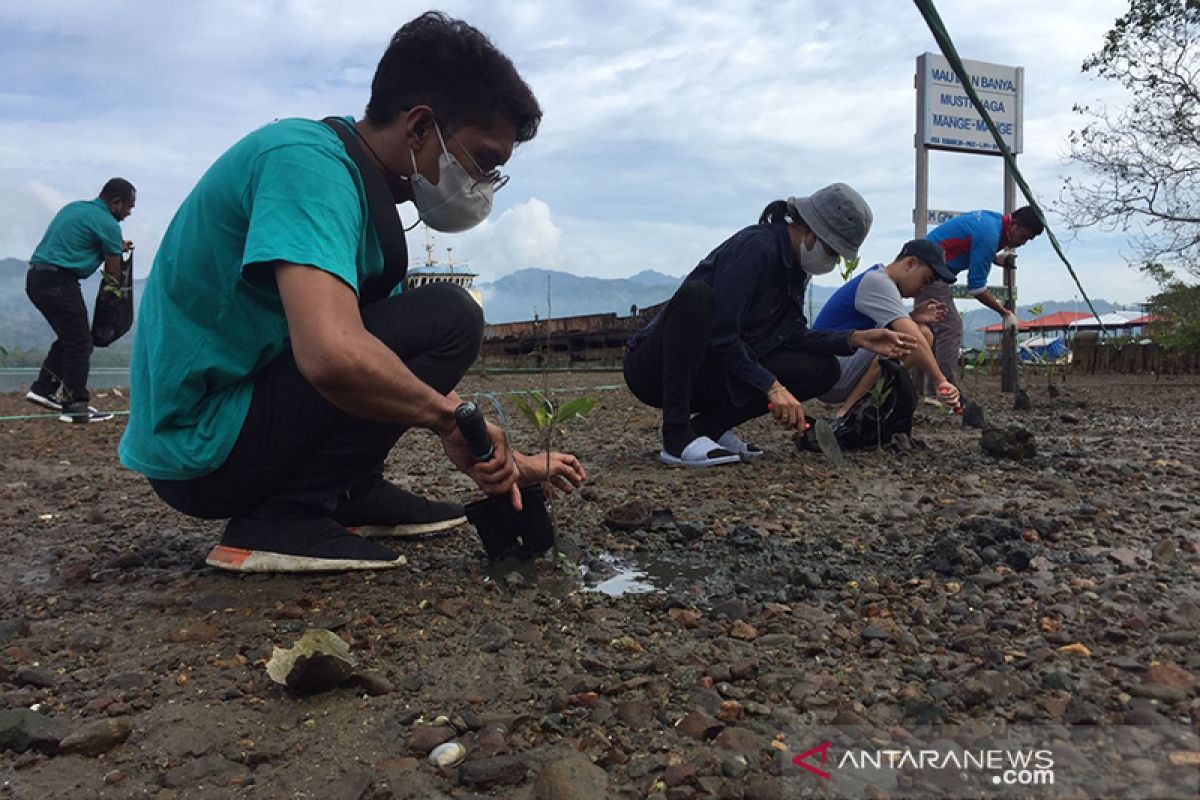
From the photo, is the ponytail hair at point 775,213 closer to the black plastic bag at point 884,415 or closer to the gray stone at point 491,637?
the black plastic bag at point 884,415

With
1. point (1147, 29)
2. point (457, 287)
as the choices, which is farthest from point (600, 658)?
point (1147, 29)

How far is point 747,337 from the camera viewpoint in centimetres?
381

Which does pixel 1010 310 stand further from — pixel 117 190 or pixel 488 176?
pixel 117 190

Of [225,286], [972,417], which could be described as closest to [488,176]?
[225,286]

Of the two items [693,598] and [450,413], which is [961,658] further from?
[450,413]

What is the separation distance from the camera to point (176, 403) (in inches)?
74.5

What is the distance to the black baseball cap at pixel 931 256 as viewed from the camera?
4219 mm

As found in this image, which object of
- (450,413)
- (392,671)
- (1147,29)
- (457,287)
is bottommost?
(392,671)

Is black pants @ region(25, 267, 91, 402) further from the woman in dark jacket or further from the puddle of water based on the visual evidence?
the puddle of water

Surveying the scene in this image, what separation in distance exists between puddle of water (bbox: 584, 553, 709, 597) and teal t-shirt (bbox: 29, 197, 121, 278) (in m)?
5.42

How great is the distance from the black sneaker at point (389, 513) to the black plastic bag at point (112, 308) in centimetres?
488

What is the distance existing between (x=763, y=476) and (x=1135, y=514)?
1.31 m

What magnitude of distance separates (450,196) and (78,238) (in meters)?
5.23

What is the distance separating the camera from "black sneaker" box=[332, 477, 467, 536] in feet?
7.88
